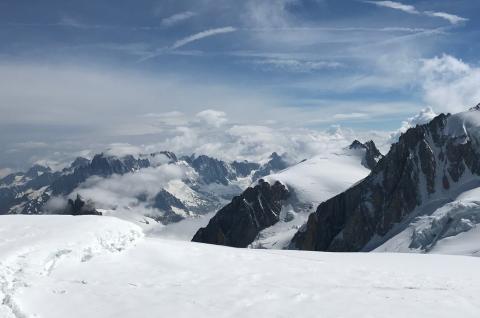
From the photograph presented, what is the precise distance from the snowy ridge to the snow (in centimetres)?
6

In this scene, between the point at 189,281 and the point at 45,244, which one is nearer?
the point at 189,281

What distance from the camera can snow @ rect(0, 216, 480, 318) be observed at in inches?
776

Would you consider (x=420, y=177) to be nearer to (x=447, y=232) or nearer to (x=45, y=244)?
(x=447, y=232)

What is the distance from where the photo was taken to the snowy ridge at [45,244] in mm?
21859

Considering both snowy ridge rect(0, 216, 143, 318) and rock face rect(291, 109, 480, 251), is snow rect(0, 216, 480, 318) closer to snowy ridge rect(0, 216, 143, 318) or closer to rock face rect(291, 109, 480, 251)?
snowy ridge rect(0, 216, 143, 318)

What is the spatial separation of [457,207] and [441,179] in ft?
192

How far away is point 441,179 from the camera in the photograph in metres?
186

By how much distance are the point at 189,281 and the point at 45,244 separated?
8.86m

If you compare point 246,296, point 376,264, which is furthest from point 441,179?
point 246,296

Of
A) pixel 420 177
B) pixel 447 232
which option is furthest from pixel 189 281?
pixel 420 177

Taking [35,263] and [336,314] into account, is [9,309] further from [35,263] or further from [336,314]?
[336,314]

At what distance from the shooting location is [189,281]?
78.2ft

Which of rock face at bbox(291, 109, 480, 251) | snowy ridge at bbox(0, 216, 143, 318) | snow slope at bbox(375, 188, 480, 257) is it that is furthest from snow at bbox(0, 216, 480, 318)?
rock face at bbox(291, 109, 480, 251)

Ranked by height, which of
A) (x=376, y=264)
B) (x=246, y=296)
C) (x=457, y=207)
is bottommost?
(x=457, y=207)
